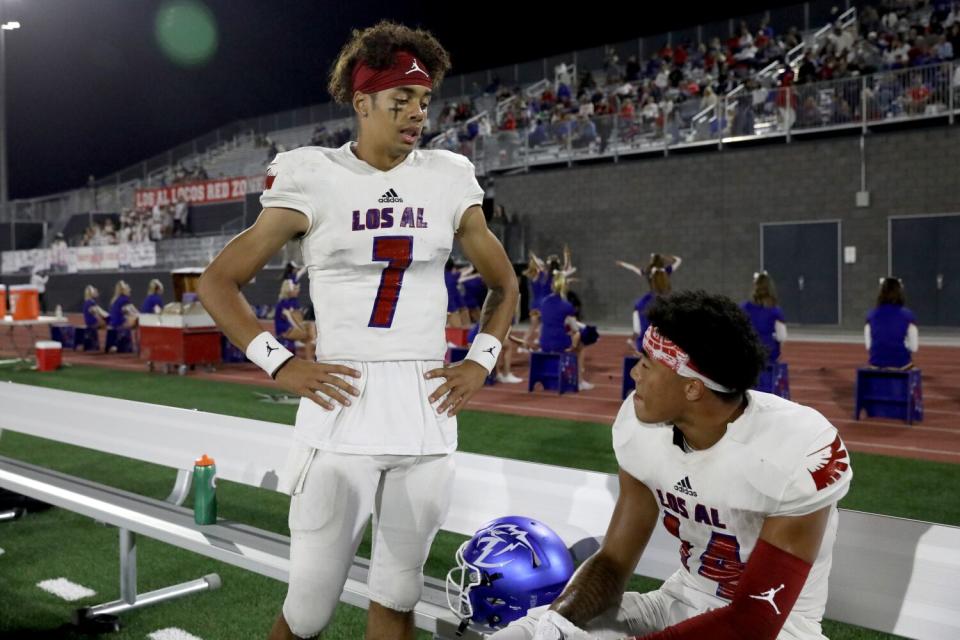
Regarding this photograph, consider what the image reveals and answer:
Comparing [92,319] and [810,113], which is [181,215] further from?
[810,113]

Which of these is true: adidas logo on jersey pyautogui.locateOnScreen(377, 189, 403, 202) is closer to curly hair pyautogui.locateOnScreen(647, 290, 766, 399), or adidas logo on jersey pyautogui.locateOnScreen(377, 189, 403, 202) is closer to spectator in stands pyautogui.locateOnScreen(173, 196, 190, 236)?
curly hair pyautogui.locateOnScreen(647, 290, 766, 399)

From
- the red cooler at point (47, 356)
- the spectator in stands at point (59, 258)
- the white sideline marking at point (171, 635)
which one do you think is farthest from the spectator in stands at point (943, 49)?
the spectator in stands at point (59, 258)

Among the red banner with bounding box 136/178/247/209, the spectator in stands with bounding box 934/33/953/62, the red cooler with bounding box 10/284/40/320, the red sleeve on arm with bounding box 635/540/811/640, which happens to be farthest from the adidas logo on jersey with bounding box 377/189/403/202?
the red banner with bounding box 136/178/247/209

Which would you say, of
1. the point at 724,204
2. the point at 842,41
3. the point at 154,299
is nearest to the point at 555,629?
the point at 154,299

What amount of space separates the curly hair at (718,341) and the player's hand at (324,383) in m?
0.76

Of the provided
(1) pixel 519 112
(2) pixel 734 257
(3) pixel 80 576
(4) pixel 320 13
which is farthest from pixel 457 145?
(3) pixel 80 576

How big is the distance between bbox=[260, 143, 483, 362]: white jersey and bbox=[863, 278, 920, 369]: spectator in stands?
771 centimetres

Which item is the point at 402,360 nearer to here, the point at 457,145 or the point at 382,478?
the point at 382,478

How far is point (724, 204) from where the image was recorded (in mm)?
20859

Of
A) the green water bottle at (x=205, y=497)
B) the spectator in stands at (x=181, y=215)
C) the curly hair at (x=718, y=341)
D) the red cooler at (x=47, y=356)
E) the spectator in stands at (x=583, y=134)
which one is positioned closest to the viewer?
the curly hair at (x=718, y=341)

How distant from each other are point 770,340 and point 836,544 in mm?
7439

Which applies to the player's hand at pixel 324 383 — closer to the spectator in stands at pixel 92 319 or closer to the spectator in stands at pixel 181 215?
the spectator in stands at pixel 92 319

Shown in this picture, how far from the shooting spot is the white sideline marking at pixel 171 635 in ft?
11.7

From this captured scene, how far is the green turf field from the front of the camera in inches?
147
